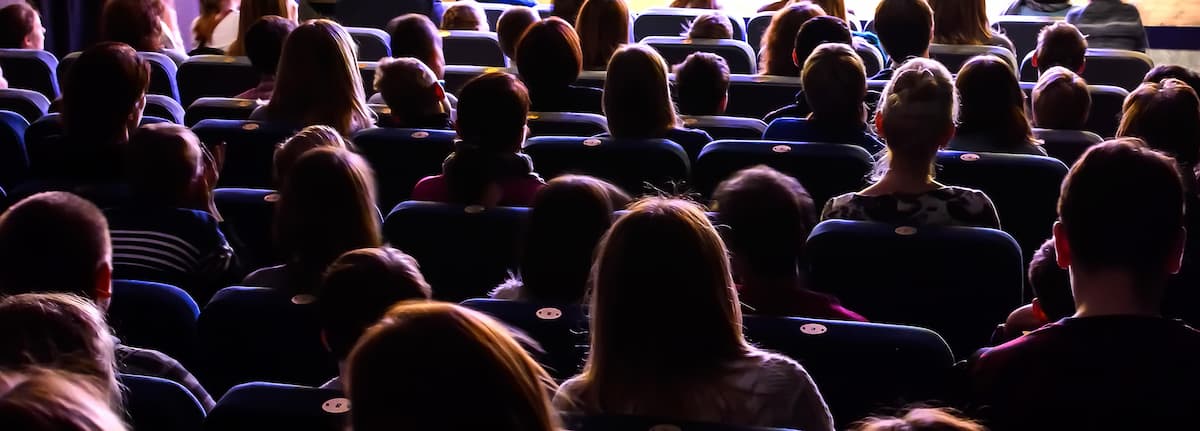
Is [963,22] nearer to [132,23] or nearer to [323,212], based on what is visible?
[132,23]

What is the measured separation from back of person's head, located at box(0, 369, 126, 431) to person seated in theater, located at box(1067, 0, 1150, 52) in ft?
19.9

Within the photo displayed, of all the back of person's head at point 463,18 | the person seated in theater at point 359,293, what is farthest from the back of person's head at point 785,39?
the person seated in theater at point 359,293

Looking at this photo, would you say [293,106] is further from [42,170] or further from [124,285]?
[124,285]

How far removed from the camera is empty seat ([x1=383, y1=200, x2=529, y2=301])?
9.11 feet

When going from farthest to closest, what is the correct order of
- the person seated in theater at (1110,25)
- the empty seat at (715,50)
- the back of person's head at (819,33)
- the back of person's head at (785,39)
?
the person seated in theater at (1110,25) < the empty seat at (715,50) < the back of person's head at (785,39) < the back of person's head at (819,33)

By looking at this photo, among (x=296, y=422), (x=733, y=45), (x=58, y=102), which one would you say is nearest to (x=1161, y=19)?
(x=733, y=45)

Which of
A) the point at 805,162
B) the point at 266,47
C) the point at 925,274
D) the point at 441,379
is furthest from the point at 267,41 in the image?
the point at 441,379

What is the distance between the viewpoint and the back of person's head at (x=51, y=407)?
1.08 m

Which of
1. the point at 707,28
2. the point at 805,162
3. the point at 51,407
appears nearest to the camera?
the point at 51,407

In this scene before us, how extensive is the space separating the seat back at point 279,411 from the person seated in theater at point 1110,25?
219 inches

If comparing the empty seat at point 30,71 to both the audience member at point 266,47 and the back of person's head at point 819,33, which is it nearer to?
the audience member at point 266,47

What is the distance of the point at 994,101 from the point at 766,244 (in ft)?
4.77

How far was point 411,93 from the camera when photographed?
3.91 meters

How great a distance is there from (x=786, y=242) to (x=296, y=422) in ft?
3.38
